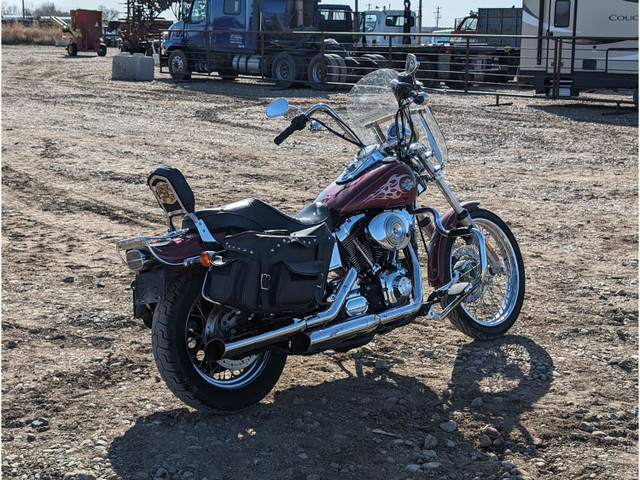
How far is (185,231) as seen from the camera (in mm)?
3814

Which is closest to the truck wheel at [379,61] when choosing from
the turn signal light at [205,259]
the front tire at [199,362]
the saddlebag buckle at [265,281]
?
the front tire at [199,362]

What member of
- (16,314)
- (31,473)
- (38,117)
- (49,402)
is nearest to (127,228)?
(16,314)

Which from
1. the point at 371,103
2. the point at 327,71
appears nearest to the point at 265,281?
the point at 371,103

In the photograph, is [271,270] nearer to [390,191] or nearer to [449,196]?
[390,191]

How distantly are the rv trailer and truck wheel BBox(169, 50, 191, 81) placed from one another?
9.34 m

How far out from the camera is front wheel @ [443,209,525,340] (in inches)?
192

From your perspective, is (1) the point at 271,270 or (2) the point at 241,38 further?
(2) the point at 241,38

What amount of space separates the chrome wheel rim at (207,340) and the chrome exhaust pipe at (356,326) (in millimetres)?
287

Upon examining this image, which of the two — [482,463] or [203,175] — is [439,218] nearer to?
[482,463]

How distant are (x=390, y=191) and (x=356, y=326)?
0.67 metres

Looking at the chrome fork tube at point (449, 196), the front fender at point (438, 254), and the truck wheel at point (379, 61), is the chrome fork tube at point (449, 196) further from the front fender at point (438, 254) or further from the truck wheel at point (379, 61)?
the truck wheel at point (379, 61)

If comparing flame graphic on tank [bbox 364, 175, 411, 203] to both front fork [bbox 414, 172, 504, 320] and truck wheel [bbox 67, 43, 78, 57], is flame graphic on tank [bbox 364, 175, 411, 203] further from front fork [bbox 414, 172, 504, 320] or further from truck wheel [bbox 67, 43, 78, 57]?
truck wheel [bbox 67, 43, 78, 57]

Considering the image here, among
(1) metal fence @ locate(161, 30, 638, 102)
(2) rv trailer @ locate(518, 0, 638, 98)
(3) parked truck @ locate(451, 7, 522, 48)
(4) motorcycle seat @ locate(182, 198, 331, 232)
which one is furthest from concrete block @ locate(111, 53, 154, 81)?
(4) motorcycle seat @ locate(182, 198, 331, 232)

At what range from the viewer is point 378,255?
14.4ft
